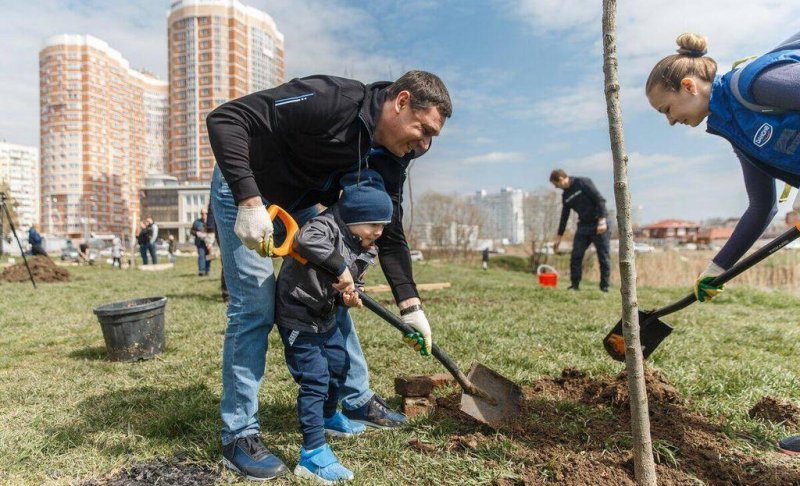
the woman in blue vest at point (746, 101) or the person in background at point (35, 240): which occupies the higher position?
the woman in blue vest at point (746, 101)

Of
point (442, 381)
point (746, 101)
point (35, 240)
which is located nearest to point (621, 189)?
point (746, 101)

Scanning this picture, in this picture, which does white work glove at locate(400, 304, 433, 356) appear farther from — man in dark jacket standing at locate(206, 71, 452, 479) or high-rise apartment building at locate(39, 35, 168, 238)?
high-rise apartment building at locate(39, 35, 168, 238)

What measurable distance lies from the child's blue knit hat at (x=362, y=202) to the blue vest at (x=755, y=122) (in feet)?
5.04

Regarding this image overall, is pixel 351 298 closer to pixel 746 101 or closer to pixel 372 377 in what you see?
pixel 372 377

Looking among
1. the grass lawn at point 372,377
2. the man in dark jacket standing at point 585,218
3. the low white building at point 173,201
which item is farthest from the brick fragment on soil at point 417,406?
the low white building at point 173,201

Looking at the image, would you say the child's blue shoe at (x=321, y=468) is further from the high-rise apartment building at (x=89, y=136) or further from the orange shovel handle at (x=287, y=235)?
the high-rise apartment building at (x=89, y=136)

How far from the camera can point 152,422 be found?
9.66 ft

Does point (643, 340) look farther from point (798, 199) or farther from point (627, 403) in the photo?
point (798, 199)

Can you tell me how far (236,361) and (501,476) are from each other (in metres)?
1.34

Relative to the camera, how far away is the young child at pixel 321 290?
2.34 metres

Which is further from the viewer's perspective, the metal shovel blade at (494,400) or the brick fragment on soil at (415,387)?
the brick fragment on soil at (415,387)

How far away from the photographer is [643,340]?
305cm

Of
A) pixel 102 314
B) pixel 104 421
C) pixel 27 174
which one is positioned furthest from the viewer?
pixel 27 174

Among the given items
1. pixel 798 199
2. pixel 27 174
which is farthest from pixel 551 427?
pixel 27 174
